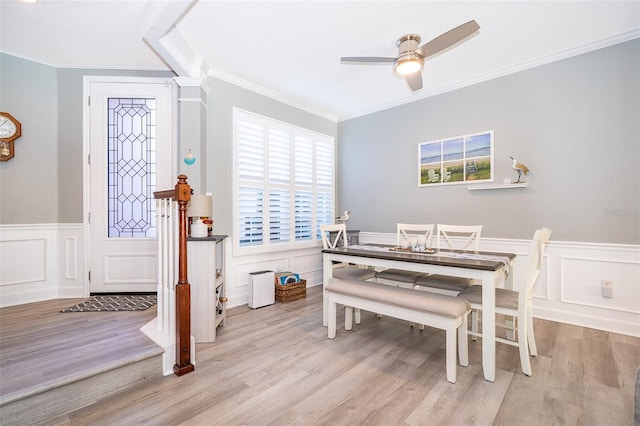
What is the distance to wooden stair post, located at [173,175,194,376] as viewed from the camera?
221 cm

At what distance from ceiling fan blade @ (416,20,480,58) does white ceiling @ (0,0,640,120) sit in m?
0.31

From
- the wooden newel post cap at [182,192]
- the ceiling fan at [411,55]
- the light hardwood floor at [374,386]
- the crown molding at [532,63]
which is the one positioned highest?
the crown molding at [532,63]

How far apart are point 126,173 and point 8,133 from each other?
3.92 feet

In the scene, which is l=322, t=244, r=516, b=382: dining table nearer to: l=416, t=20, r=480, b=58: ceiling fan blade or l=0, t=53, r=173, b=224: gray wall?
l=416, t=20, r=480, b=58: ceiling fan blade

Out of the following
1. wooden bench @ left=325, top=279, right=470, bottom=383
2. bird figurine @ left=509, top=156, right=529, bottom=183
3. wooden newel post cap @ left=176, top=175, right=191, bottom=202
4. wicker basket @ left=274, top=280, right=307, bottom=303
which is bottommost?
wicker basket @ left=274, top=280, right=307, bottom=303

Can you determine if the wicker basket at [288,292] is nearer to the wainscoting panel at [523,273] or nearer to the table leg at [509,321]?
the wainscoting panel at [523,273]

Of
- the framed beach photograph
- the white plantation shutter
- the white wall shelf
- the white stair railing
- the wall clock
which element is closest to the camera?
the white stair railing

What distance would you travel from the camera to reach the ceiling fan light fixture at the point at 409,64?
2.74 meters

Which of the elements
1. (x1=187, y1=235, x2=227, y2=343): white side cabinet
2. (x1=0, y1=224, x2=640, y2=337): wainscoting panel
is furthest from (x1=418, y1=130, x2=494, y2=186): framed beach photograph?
(x1=187, y1=235, x2=227, y2=343): white side cabinet

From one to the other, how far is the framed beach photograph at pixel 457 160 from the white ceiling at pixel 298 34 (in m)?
0.80

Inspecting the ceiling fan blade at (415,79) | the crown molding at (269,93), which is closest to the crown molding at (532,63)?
the crown molding at (269,93)

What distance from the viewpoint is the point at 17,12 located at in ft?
8.73

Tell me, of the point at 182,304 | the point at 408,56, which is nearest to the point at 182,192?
the point at 182,304

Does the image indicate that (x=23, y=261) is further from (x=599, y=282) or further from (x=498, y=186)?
(x=599, y=282)
